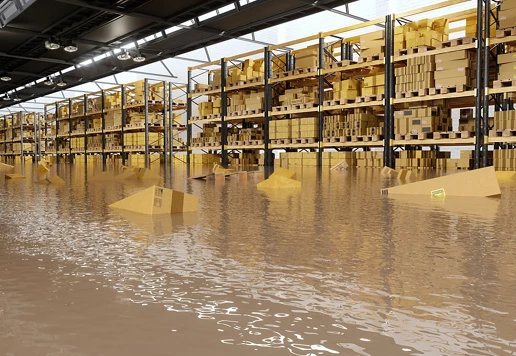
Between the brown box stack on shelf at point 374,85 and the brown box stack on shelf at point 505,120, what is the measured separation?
2.78 metres

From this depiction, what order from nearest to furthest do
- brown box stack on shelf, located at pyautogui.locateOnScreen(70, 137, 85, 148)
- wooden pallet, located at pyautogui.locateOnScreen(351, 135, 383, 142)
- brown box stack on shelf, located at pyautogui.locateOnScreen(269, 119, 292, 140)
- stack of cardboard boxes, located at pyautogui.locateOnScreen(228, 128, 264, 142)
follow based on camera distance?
wooden pallet, located at pyautogui.locateOnScreen(351, 135, 383, 142)
brown box stack on shelf, located at pyautogui.locateOnScreen(269, 119, 292, 140)
stack of cardboard boxes, located at pyautogui.locateOnScreen(228, 128, 264, 142)
brown box stack on shelf, located at pyautogui.locateOnScreen(70, 137, 85, 148)

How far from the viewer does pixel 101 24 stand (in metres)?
16.5

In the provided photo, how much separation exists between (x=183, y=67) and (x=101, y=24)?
358 inches

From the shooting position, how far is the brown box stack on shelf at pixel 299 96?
13375 millimetres

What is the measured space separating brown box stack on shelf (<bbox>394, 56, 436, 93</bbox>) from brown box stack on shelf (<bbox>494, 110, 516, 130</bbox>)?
1.69m

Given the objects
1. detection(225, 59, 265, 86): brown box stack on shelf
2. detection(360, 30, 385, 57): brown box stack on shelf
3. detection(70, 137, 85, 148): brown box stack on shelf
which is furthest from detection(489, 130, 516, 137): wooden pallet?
detection(70, 137, 85, 148): brown box stack on shelf

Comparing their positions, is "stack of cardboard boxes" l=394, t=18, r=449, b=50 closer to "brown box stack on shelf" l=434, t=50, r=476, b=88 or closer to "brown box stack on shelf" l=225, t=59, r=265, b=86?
"brown box stack on shelf" l=434, t=50, r=476, b=88

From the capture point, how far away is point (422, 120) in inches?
416

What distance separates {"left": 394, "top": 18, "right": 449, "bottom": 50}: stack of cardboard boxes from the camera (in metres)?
10.6

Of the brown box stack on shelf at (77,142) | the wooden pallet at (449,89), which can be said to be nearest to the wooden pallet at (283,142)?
the wooden pallet at (449,89)

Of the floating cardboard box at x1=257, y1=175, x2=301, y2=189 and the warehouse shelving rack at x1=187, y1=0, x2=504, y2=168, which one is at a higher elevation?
the warehouse shelving rack at x1=187, y1=0, x2=504, y2=168

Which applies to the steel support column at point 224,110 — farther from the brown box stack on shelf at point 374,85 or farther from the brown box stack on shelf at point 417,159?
the brown box stack on shelf at point 417,159

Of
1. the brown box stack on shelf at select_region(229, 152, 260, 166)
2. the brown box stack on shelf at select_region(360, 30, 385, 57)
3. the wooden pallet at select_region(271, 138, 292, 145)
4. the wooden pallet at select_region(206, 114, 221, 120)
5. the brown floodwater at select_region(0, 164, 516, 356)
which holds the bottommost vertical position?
the brown floodwater at select_region(0, 164, 516, 356)

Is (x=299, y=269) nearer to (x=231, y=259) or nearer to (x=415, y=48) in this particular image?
(x=231, y=259)
